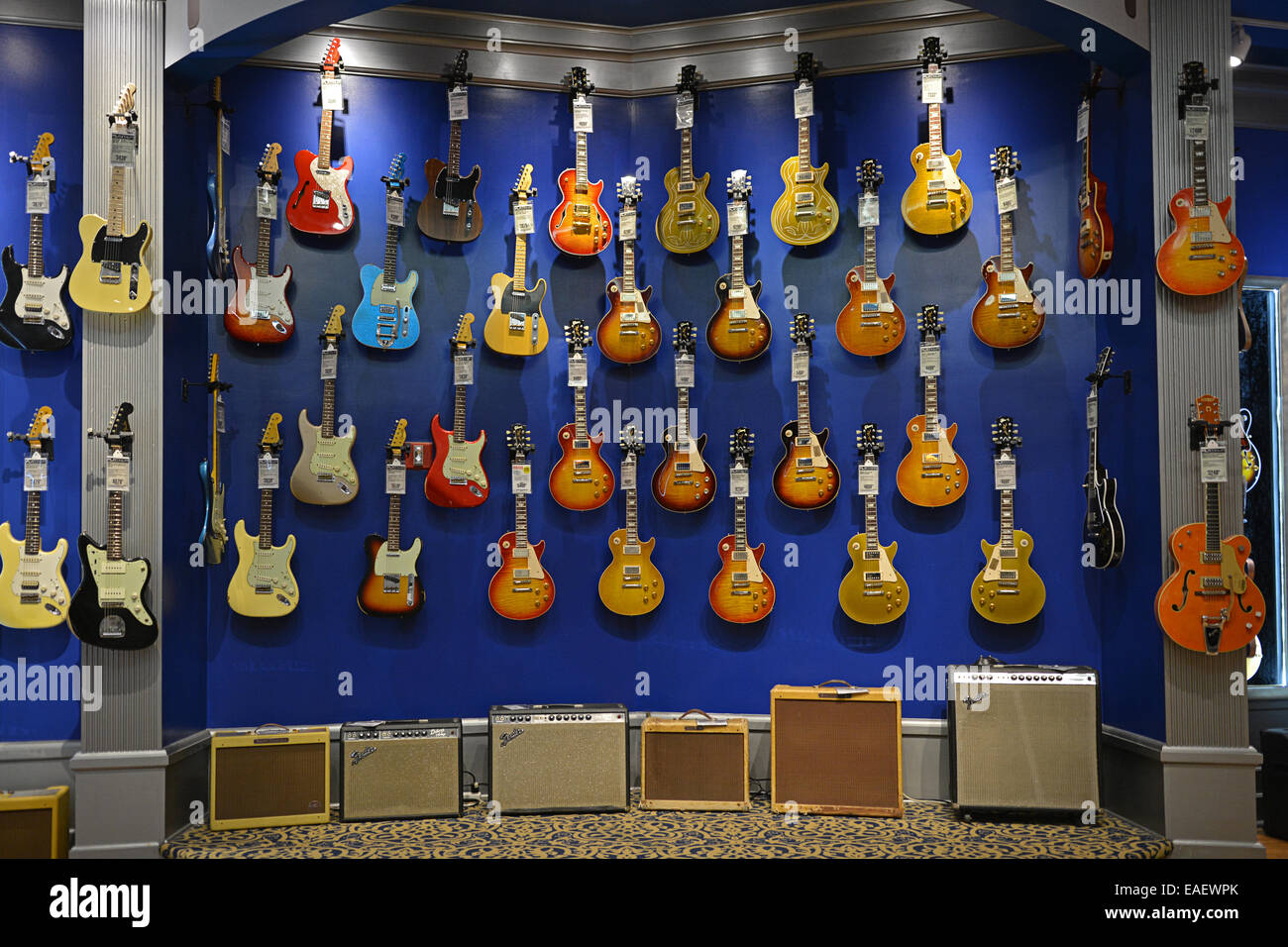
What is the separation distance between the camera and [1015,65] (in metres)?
4.22

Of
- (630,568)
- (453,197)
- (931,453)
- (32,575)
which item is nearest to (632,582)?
(630,568)

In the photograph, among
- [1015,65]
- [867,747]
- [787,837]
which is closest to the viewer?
[787,837]

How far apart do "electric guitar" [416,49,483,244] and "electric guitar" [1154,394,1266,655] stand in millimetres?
2923

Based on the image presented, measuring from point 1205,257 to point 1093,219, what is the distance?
0.48m

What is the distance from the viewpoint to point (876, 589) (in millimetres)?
4156

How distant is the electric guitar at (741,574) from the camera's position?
166 inches

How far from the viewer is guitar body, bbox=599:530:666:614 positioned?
4270 millimetres

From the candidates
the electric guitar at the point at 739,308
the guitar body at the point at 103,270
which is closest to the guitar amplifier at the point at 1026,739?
the electric guitar at the point at 739,308

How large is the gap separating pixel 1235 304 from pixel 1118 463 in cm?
69

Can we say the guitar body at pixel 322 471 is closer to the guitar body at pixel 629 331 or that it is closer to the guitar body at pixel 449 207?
the guitar body at pixel 449 207

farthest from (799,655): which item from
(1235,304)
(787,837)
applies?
(1235,304)

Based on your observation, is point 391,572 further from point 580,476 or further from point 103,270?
point 103,270

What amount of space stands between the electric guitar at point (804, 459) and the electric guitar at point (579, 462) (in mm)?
739

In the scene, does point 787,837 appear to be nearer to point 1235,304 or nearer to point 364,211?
point 1235,304
